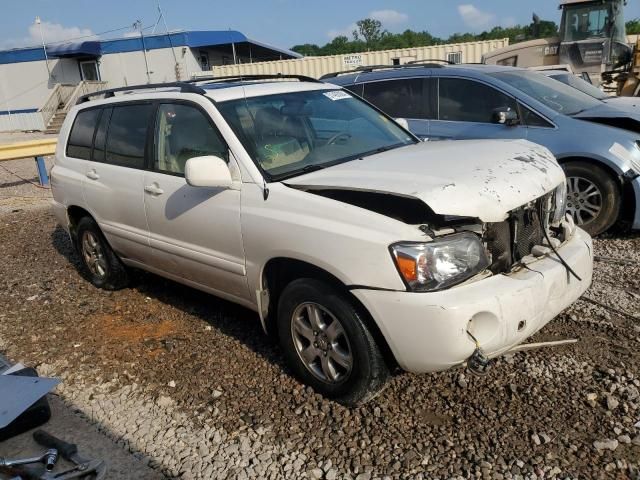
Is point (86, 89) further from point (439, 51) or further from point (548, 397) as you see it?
point (548, 397)

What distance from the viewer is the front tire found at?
2926 millimetres

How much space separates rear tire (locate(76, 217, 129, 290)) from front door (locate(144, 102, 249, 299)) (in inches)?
35.5

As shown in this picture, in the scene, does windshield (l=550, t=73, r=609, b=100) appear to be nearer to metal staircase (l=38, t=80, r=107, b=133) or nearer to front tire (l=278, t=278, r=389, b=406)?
front tire (l=278, t=278, r=389, b=406)

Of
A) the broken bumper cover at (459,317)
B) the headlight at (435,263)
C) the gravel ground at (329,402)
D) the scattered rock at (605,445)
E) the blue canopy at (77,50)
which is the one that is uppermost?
the blue canopy at (77,50)

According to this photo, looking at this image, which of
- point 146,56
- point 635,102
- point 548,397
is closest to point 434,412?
point 548,397

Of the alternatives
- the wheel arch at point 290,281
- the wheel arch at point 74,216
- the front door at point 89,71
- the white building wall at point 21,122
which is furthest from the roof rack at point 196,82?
the front door at point 89,71

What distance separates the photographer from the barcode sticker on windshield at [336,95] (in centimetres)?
439

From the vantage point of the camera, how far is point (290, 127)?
3.87m

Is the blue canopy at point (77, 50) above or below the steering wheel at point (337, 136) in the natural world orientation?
above

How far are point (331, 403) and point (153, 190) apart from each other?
2.05 m

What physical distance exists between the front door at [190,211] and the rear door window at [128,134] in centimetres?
18

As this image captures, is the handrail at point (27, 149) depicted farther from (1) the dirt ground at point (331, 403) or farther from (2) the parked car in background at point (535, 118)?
(1) the dirt ground at point (331, 403)

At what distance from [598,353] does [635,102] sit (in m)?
4.54

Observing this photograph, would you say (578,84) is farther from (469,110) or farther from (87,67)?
(87,67)
